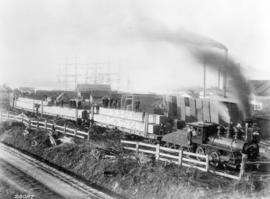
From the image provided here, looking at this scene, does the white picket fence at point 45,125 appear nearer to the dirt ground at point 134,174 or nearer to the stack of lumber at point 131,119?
the dirt ground at point 134,174

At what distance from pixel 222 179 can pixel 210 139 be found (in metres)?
3.41

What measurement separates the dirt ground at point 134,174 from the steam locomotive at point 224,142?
6.40ft

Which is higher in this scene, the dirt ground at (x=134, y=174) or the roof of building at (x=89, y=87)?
the roof of building at (x=89, y=87)

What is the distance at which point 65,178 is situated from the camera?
17.4 m

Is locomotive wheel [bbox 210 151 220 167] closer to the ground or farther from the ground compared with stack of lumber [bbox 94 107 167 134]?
closer to the ground

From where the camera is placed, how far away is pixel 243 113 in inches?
909

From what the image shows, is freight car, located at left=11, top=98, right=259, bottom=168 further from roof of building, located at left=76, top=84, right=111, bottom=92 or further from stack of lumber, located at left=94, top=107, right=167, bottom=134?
roof of building, located at left=76, top=84, right=111, bottom=92

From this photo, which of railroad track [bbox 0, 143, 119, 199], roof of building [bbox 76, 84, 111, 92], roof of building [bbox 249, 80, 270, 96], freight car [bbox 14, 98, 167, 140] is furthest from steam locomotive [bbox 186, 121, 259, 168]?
roof of building [bbox 76, 84, 111, 92]

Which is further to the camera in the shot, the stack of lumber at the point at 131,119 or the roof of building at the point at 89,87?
the roof of building at the point at 89,87

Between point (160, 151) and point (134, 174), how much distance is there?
3.85 meters

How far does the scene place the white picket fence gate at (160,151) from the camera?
50.2ft

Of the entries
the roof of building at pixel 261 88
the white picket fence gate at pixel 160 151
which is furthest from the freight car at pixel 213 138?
the roof of building at pixel 261 88

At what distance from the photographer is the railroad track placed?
1499 cm

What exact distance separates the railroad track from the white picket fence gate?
3881mm
